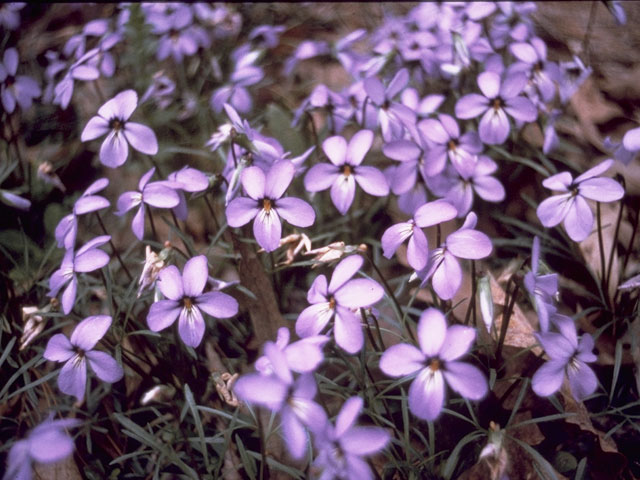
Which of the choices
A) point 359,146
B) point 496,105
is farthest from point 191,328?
point 496,105

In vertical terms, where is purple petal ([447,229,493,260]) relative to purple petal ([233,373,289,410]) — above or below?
below

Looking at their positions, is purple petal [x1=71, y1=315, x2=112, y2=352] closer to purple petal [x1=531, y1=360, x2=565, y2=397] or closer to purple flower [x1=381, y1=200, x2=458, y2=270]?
purple flower [x1=381, y1=200, x2=458, y2=270]

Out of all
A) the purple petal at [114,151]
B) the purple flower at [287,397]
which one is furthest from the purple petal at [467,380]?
the purple petal at [114,151]

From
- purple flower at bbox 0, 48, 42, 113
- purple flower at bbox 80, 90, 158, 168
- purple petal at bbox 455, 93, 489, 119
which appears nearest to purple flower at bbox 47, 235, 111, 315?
purple flower at bbox 80, 90, 158, 168

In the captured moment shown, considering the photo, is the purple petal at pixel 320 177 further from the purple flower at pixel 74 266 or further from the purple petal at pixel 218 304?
the purple flower at pixel 74 266

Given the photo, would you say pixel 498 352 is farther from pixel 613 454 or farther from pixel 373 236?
pixel 373 236

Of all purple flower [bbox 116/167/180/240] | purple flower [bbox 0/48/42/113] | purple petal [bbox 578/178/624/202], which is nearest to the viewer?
purple petal [bbox 578/178/624/202]

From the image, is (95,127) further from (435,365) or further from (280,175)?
(435,365)
